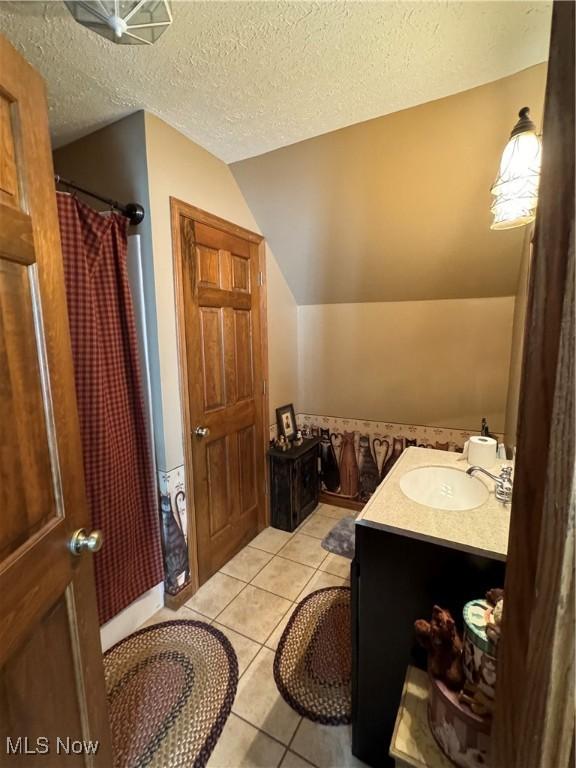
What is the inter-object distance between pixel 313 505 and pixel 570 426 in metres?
2.66

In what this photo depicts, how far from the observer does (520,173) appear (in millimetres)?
1095

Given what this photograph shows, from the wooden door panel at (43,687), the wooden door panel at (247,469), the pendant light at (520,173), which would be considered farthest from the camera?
the wooden door panel at (247,469)

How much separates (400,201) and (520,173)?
2.91 ft

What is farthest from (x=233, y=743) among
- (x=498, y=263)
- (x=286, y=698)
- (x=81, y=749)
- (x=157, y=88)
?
(x=498, y=263)

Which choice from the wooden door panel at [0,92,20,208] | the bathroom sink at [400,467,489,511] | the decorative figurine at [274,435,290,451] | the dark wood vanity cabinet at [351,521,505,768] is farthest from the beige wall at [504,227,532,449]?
the wooden door panel at [0,92,20,208]

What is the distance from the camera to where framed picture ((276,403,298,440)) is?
2.70 m

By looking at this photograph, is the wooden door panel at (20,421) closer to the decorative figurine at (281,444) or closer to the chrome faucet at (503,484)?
the chrome faucet at (503,484)

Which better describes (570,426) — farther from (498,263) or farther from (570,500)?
(498,263)

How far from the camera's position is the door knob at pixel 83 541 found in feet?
2.85

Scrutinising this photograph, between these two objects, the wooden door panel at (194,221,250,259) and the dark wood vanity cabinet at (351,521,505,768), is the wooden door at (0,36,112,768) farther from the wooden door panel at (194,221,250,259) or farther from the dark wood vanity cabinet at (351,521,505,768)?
the wooden door panel at (194,221,250,259)

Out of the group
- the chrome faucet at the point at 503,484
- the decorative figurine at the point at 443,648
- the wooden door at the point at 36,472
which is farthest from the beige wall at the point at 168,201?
the chrome faucet at the point at 503,484

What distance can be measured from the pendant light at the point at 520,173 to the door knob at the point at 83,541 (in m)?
1.61

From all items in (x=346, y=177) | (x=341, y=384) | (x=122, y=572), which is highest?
(x=346, y=177)

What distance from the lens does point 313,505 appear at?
2830 mm
